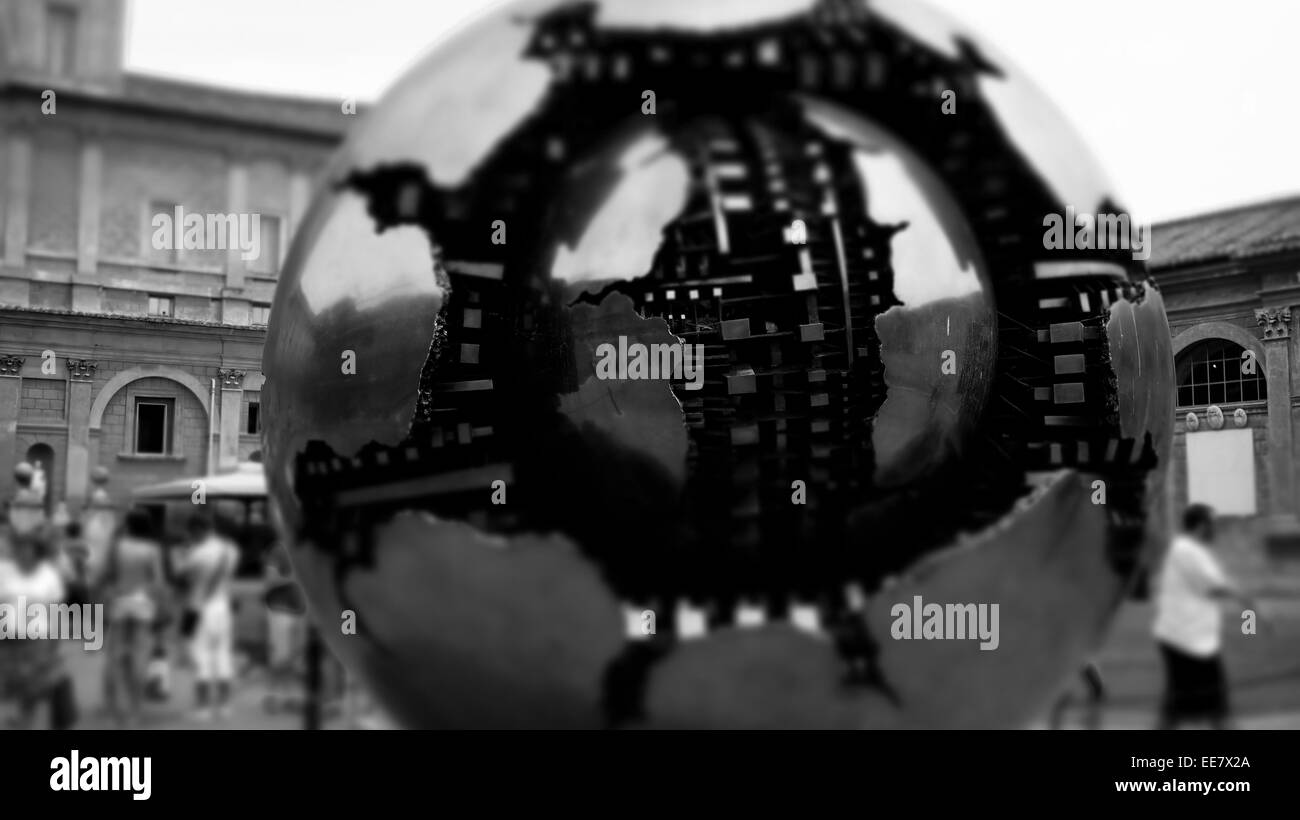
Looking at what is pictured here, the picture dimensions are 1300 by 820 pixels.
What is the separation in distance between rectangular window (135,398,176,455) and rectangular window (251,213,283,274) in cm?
112

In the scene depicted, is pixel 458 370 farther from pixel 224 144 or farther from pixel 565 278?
pixel 224 144

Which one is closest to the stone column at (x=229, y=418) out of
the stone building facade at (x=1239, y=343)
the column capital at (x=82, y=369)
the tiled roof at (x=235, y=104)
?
the column capital at (x=82, y=369)

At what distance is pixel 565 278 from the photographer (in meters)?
3.05

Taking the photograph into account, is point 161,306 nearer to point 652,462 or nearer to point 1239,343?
point 652,462

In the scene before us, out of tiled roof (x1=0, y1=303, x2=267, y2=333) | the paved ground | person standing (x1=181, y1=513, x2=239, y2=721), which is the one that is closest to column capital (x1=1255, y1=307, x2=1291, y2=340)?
the paved ground

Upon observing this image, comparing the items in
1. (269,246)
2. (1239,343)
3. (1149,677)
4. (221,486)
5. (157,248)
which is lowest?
(1149,677)

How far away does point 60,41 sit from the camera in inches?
444

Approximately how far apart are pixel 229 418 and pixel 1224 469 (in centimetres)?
785

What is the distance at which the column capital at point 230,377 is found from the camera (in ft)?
21.7

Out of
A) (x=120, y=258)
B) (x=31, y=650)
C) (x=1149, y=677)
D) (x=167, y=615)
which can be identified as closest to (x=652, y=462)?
(x=31, y=650)

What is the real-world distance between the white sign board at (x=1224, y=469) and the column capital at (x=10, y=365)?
27.8 ft

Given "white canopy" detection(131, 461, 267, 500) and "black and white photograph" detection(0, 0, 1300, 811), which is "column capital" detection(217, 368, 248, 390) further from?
"black and white photograph" detection(0, 0, 1300, 811)

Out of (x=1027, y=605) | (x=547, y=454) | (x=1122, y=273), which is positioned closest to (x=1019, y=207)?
(x=1122, y=273)
